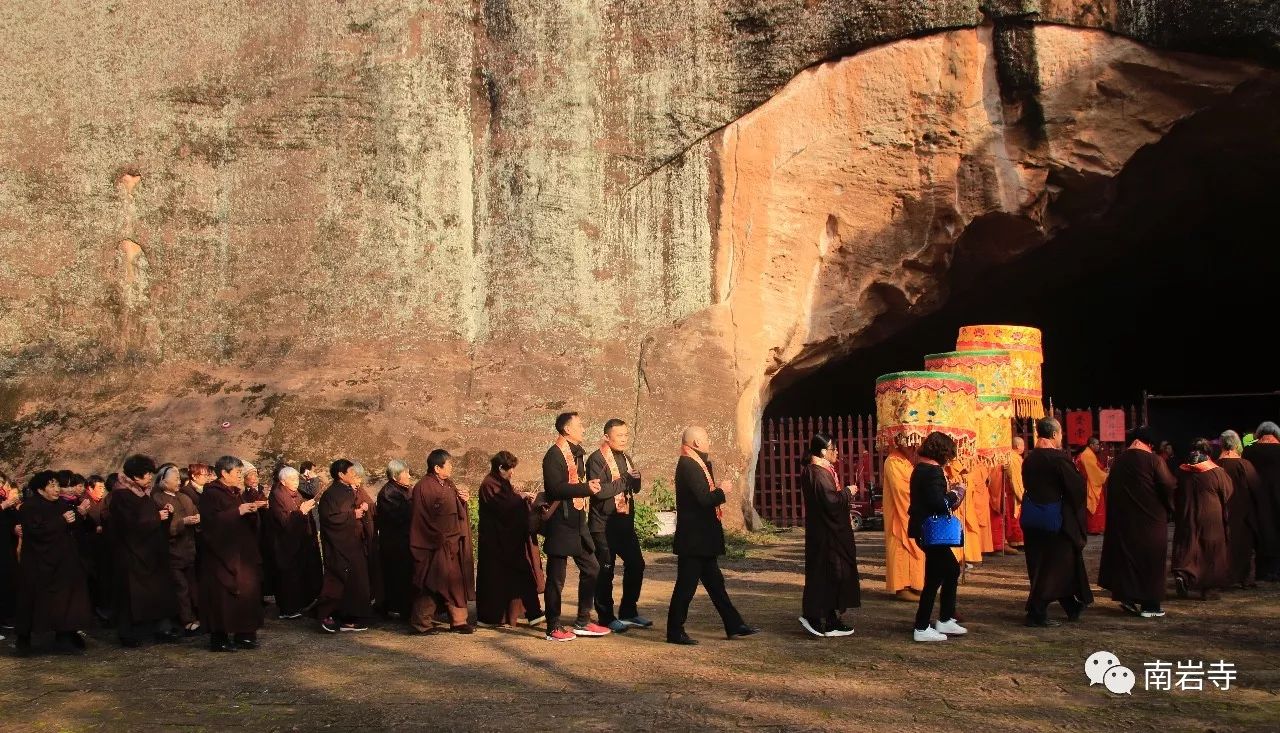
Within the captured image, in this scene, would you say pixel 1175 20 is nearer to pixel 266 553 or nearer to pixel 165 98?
pixel 266 553

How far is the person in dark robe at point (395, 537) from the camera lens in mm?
9781

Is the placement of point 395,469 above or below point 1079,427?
below

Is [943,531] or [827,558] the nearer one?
[943,531]

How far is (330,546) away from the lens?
9.17 m

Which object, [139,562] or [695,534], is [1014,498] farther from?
[139,562]

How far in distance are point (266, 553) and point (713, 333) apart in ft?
21.7

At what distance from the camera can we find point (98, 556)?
9.77m

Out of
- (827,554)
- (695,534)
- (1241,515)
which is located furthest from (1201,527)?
(695,534)

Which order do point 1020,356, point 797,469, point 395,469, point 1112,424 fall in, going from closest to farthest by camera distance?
1. point 395,469
2. point 1020,356
3. point 1112,424
4. point 797,469

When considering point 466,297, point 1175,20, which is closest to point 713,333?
point 466,297

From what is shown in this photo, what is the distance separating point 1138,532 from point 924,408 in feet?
8.19

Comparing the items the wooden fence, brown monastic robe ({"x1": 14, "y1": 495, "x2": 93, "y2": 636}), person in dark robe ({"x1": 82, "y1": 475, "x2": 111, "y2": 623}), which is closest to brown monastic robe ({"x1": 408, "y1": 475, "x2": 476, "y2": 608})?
brown monastic robe ({"x1": 14, "y1": 495, "x2": 93, "y2": 636})

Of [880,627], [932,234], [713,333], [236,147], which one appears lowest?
[880,627]

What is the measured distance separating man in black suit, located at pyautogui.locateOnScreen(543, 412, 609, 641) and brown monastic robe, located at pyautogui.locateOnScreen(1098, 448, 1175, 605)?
3727mm
